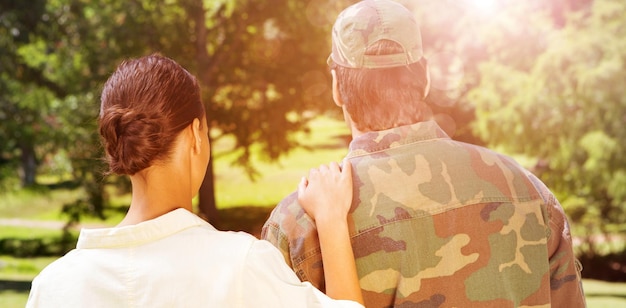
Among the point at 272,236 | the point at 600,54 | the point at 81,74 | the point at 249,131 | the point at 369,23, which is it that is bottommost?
the point at 249,131

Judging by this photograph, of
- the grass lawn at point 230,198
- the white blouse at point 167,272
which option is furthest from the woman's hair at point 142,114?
the grass lawn at point 230,198

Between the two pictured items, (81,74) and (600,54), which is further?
(81,74)

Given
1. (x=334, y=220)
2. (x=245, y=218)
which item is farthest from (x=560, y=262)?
(x=245, y=218)

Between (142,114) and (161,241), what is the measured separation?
29cm

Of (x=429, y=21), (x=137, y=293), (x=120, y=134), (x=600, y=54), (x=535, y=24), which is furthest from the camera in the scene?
(x=429, y=21)

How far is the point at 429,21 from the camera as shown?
21875 mm

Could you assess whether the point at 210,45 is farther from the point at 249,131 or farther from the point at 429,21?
the point at 429,21

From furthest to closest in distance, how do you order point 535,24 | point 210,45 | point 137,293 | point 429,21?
point 429,21, point 210,45, point 535,24, point 137,293

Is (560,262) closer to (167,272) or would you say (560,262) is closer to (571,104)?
(167,272)

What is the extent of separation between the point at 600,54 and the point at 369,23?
14535mm

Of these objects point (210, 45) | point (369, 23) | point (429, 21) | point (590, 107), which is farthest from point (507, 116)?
point (369, 23)

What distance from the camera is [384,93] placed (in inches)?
78.5

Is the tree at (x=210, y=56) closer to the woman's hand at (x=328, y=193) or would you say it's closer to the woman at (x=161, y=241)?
the woman's hand at (x=328, y=193)

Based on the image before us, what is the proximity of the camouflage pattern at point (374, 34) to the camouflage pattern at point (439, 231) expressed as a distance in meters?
0.20
